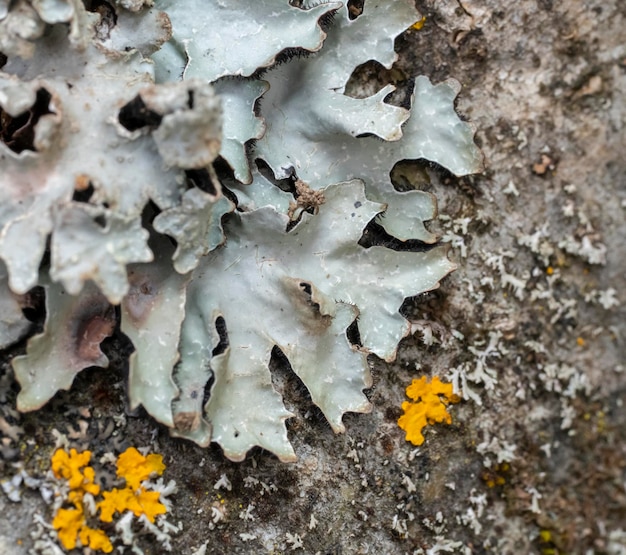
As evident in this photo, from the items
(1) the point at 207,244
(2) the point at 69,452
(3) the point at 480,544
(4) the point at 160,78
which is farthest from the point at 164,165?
(3) the point at 480,544

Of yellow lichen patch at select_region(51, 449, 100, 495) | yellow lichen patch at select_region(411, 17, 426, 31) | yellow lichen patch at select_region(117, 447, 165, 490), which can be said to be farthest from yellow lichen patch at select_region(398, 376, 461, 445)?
yellow lichen patch at select_region(411, 17, 426, 31)

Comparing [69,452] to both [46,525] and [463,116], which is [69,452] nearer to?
[46,525]

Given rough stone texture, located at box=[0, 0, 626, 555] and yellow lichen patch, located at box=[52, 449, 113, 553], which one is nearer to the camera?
yellow lichen patch, located at box=[52, 449, 113, 553]

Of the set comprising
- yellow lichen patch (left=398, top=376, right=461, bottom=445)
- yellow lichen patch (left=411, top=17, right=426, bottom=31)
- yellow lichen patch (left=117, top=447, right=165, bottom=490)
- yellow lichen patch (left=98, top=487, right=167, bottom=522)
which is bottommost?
yellow lichen patch (left=398, top=376, right=461, bottom=445)

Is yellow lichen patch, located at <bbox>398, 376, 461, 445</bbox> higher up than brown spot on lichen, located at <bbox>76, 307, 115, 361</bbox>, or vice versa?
brown spot on lichen, located at <bbox>76, 307, 115, 361</bbox>

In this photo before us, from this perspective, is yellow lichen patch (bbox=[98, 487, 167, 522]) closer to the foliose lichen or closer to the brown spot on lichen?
the foliose lichen

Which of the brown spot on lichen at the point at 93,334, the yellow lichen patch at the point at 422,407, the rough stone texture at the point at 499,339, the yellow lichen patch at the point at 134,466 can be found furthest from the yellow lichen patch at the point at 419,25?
the yellow lichen patch at the point at 134,466
